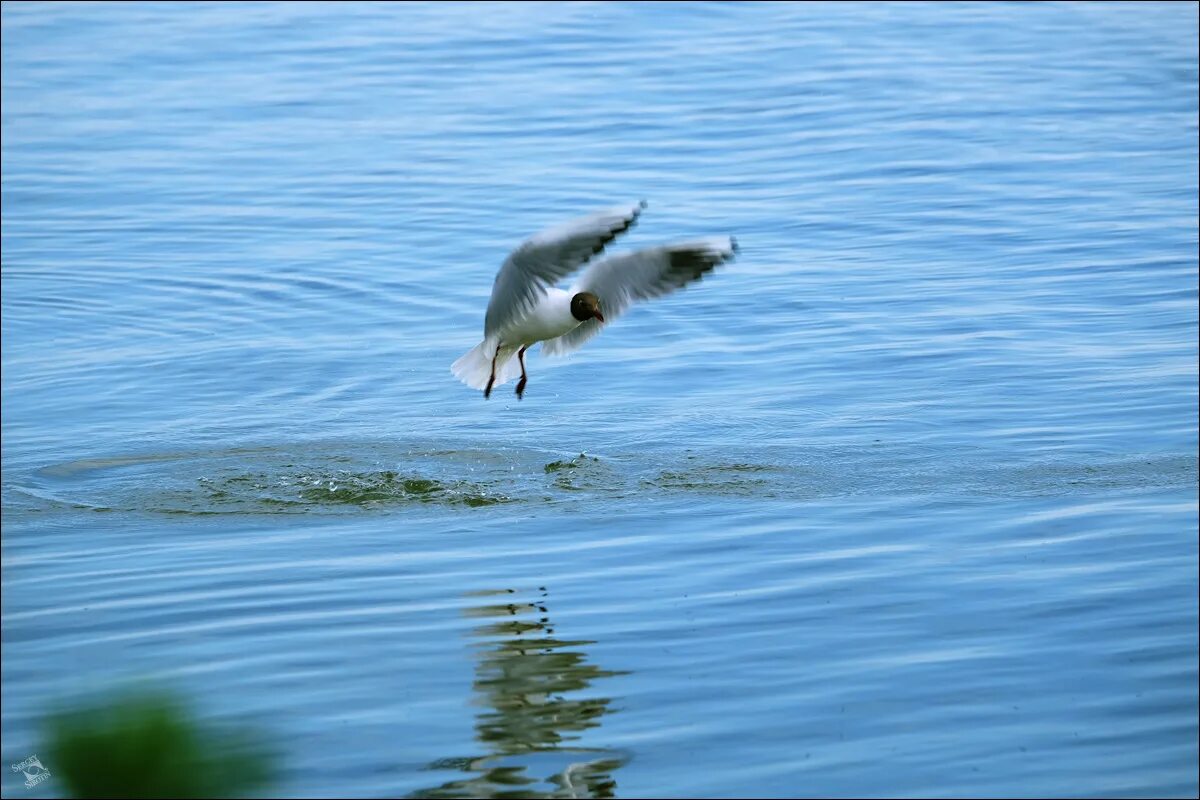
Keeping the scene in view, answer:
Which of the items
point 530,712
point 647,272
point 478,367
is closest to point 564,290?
point 647,272

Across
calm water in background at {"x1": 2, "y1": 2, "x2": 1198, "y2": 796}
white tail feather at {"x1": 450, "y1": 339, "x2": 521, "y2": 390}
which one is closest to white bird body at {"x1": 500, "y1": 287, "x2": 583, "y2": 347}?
white tail feather at {"x1": 450, "y1": 339, "x2": 521, "y2": 390}

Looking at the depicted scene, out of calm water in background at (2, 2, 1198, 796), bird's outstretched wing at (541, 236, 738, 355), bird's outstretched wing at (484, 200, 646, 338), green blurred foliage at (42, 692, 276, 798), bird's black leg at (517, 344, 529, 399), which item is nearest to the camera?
green blurred foliage at (42, 692, 276, 798)

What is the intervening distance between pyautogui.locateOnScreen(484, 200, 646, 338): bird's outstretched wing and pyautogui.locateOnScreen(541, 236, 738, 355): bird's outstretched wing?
421 mm

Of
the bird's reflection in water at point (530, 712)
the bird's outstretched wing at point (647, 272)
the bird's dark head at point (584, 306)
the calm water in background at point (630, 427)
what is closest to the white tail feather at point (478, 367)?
the calm water in background at point (630, 427)

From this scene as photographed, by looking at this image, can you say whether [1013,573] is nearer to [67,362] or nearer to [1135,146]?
[67,362]

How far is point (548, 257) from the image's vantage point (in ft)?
26.3

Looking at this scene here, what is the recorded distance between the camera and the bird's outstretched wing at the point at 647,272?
28.2ft

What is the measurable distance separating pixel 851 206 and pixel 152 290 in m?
5.63

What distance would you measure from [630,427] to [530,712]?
4.02 meters

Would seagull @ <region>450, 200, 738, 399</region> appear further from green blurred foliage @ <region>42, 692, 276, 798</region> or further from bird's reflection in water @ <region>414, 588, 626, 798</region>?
green blurred foliage @ <region>42, 692, 276, 798</region>

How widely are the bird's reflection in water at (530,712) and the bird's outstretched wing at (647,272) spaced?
252cm

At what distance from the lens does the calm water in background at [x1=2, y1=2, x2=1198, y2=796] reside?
5414mm

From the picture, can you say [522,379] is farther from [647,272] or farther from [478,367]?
[647,272]

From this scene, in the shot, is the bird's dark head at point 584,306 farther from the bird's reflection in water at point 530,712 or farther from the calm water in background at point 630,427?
the bird's reflection in water at point 530,712
